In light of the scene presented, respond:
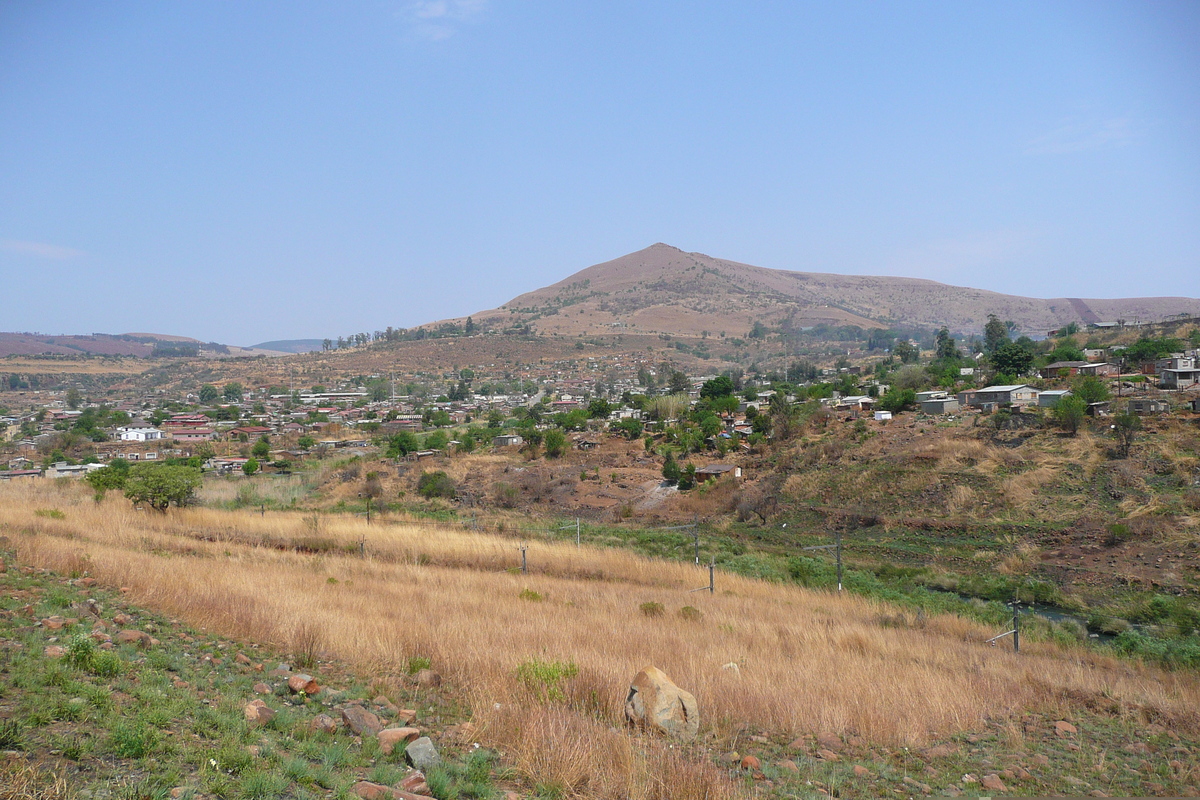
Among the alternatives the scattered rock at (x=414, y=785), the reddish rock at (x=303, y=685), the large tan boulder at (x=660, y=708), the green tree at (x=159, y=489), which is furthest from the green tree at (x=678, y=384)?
the scattered rock at (x=414, y=785)

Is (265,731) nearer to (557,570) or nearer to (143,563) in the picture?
(143,563)

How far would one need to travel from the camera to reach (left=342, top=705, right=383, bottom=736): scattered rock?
19.9 ft

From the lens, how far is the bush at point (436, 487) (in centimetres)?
4378

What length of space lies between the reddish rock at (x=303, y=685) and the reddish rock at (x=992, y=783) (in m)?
6.57

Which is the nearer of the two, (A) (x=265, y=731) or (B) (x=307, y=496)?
(A) (x=265, y=731)

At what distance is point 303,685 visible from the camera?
6.98m

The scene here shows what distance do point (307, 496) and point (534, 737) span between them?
40.9 m

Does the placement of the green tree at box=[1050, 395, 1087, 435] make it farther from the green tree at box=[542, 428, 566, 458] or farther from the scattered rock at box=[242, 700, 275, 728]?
the scattered rock at box=[242, 700, 275, 728]

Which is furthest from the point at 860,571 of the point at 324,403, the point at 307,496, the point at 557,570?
the point at 324,403

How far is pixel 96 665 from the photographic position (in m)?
6.06

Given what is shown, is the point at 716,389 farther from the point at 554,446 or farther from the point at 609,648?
the point at 609,648

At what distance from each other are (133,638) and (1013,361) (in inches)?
2500

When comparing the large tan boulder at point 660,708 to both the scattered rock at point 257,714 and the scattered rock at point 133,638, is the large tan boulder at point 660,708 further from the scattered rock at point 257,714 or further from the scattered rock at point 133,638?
the scattered rock at point 133,638

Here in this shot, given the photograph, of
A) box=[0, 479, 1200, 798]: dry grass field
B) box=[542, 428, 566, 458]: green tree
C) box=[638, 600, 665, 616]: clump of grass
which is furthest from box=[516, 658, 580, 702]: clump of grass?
box=[542, 428, 566, 458]: green tree
